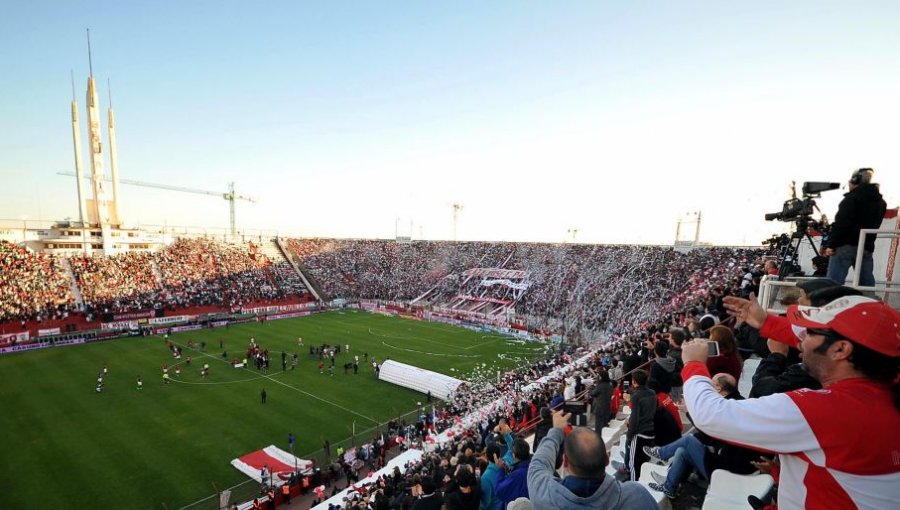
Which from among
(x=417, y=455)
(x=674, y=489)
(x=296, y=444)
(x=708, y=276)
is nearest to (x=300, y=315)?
(x=296, y=444)

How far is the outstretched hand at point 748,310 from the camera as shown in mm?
2785

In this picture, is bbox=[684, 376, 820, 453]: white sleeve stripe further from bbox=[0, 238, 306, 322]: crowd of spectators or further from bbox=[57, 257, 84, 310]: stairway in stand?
bbox=[57, 257, 84, 310]: stairway in stand

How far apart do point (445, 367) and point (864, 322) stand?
85.3 feet

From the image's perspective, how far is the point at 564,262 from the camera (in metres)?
45.6

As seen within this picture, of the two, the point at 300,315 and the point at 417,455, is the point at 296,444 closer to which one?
the point at 417,455

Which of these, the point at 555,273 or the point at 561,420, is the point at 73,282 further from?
the point at 561,420

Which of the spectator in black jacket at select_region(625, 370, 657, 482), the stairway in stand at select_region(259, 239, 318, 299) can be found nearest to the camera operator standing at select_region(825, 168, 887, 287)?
the spectator in black jacket at select_region(625, 370, 657, 482)

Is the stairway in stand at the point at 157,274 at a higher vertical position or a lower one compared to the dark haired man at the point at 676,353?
lower

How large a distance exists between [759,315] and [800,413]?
1.14 metres

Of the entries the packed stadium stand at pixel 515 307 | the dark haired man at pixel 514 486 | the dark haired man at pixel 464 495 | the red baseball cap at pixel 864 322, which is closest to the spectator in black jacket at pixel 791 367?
the packed stadium stand at pixel 515 307

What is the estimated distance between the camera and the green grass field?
14.1 metres

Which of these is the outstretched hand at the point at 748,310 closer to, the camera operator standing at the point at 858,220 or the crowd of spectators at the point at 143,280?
the camera operator standing at the point at 858,220

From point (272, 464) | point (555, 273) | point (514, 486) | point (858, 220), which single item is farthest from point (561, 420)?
point (555, 273)

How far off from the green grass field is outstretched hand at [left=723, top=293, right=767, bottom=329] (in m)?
16.4
